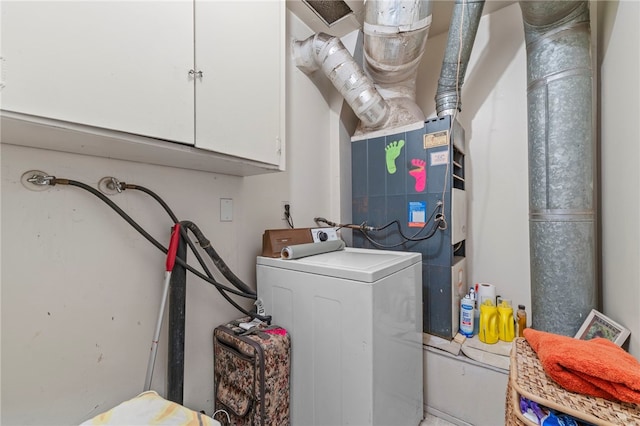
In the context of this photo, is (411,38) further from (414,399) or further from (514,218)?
(414,399)

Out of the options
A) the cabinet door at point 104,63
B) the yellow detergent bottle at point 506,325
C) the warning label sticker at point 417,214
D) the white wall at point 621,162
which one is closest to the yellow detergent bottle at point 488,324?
the yellow detergent bottle at point 506,325

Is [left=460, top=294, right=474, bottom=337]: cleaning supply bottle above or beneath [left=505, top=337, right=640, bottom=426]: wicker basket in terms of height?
beneath

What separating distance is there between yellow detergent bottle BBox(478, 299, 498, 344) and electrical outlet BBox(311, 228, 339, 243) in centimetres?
109

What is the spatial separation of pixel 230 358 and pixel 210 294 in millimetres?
331

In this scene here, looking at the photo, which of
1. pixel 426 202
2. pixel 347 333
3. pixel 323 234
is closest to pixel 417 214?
pixel 426 202

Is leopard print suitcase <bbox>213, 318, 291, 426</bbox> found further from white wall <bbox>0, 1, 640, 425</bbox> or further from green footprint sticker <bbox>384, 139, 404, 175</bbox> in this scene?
green footprint sticker <bbox>384, 139, 404, 175</bbox>

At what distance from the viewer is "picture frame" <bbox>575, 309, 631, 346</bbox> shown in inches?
44.5

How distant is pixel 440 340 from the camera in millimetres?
1713

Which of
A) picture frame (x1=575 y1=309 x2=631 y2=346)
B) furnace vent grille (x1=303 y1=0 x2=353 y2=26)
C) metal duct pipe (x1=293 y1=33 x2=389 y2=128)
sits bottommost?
picture frame (x1=575 y1=309 x2=631 y2=346)

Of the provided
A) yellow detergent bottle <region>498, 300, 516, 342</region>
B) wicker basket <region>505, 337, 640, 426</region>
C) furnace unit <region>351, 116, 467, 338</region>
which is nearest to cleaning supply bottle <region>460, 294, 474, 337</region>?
furnace unit <region>351, 116, 467, 338</region>

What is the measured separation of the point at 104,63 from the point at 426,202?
1707mm

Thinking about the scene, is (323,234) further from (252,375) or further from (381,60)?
(381,60)

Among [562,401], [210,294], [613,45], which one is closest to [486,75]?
[613,45]

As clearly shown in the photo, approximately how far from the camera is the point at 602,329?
1.25 m
